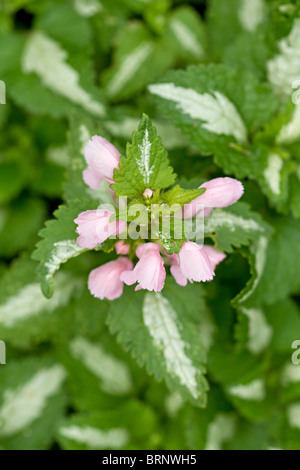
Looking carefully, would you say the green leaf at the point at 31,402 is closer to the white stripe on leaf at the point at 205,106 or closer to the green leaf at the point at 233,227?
the green leaf at the point at 233,227

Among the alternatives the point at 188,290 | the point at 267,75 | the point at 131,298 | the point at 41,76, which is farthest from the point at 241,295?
the point at 41,76

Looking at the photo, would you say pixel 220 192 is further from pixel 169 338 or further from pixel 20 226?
pixel 20 226

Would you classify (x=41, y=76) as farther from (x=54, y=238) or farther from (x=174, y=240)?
(x=174, y=240)

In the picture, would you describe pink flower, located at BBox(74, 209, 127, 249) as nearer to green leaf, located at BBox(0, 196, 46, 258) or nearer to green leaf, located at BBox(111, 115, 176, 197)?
green leaf, located at BBox(111, 115, 176, 197)

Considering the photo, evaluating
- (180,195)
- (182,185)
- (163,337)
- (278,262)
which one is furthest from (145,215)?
(278,262)

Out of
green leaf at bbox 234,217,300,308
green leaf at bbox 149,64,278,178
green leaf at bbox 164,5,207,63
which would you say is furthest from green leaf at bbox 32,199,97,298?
green leaf at bbox 164,5,207,63
